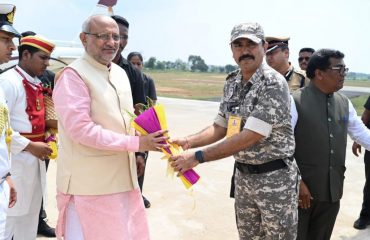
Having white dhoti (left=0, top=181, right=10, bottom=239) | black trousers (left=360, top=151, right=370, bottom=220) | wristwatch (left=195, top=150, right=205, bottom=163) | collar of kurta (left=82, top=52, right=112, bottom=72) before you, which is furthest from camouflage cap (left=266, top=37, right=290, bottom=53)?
white dhoti (left=0, top=181, right=10, bottom=239)

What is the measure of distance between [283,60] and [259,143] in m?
2.20

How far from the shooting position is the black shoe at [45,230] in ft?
14.4

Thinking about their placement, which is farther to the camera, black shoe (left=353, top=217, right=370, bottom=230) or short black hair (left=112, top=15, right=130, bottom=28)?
black shoe (left=353, top=217, right=370, bottom=230)

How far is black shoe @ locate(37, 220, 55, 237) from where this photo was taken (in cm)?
439

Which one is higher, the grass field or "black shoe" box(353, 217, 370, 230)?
"black shoe" box(353, 217, 370, 230)

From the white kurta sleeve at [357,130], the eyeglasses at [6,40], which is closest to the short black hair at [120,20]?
the eyeglasses at [6,40]

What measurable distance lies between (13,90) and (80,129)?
1.36m

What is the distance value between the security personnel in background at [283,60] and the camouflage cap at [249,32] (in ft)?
6.45

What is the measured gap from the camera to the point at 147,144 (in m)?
2.65

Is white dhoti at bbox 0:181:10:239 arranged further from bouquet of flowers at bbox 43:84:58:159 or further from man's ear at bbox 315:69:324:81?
man's ear at bbox 315:69:324:81

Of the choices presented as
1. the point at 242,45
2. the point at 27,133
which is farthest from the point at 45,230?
the point at 242,45

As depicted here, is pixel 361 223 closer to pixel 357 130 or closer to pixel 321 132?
pixel 357 130

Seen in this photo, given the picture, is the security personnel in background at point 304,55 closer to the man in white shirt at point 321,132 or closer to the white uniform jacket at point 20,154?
the man in white shirt at point 321,132

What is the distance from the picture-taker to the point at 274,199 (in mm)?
2814
